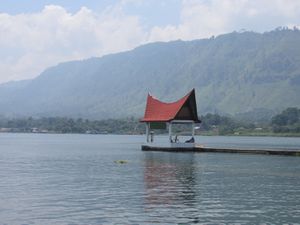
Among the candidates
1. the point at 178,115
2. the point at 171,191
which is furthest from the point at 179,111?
the point at 171,191

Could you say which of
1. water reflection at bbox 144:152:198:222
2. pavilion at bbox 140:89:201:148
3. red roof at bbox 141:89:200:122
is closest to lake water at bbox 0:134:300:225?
water reflection at bbox 144:152:198:222

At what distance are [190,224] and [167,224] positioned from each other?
3.44ft

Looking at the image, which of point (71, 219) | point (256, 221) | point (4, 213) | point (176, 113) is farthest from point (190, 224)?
point (176, 113)

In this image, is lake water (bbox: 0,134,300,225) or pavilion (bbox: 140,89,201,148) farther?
pavilion (bbox: 140,89,201,148)

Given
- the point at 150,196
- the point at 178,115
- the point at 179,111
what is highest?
the point at 179,111

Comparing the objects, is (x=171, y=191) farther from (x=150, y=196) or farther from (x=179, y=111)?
(x=179, y=111)

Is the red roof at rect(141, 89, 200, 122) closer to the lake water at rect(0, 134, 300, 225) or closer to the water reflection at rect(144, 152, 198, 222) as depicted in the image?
the water reflection at rect(144, 152, 198, 222)

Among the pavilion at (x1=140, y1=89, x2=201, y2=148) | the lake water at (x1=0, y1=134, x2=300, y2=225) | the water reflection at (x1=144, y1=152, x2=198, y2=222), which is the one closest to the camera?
the lake water at (x1=0, y1=134, x2=300, y2=225)

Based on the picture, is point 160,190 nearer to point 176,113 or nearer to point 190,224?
point 190,224

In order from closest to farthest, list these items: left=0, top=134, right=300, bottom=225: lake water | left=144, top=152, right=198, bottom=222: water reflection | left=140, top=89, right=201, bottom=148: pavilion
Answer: left=0, top=134, right=300, bottom=225: lake water
left=144, top=152, right=198, bottom=222: water reflection
left=140, top=89, right=201, bottom=148: pavilion

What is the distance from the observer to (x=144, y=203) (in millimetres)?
32000

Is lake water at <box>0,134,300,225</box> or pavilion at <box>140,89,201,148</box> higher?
pavilion at <box>140,89,201,148</box>

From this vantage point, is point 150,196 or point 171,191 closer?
point 150,196

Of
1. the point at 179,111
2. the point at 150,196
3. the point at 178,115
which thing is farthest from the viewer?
the point at 179,111
